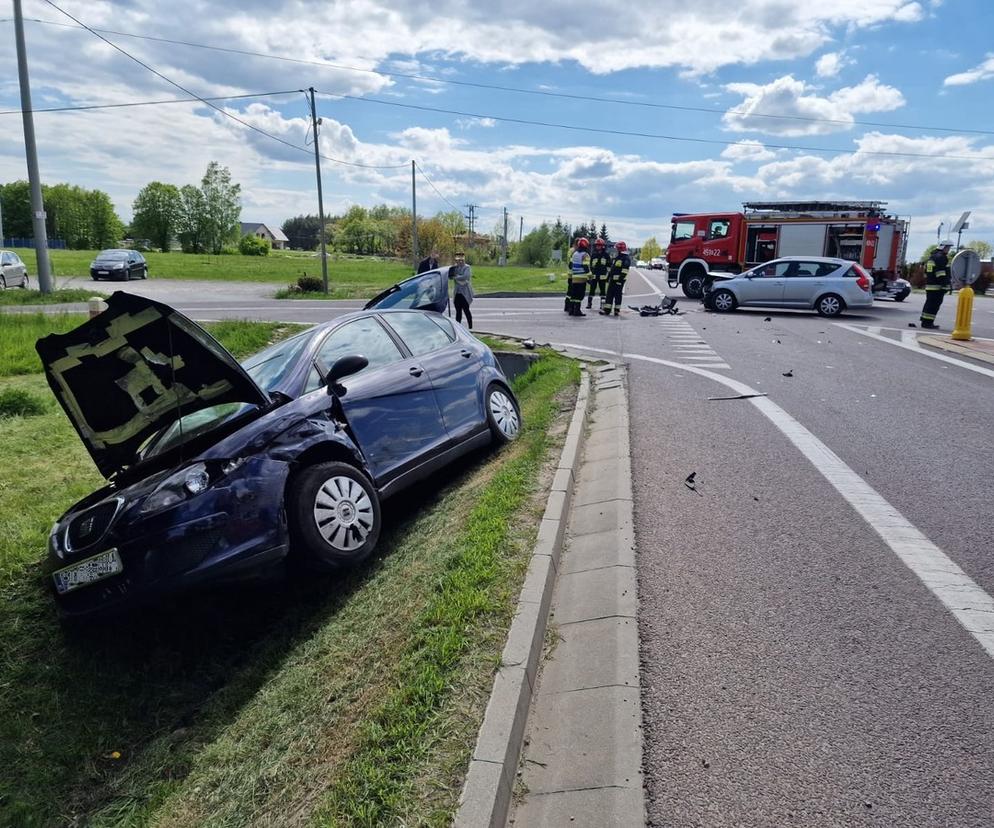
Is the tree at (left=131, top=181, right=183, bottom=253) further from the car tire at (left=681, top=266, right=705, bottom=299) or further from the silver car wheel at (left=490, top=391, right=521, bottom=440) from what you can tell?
the silver car wheel at (left=490, top=391, right=521, bottom=440)

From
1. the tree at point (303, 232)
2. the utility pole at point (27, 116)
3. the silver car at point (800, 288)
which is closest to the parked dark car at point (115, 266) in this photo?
the utility pole at point (27, 116)

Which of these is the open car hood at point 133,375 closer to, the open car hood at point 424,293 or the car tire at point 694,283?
the open car hood at point 424,293

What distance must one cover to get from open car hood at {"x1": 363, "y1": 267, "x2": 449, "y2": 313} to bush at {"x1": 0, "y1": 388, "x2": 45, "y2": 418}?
4.03 metres

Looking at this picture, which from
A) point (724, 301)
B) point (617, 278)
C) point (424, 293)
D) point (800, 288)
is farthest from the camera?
point (724, 301)

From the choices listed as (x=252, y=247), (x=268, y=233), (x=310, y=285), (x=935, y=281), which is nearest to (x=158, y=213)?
(x=252, y=247)

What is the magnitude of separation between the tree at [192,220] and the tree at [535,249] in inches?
1785

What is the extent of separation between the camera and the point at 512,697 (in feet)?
9.89

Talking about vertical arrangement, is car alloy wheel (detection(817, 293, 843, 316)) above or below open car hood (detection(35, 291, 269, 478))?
below

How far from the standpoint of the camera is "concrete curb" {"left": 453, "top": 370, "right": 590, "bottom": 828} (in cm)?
249

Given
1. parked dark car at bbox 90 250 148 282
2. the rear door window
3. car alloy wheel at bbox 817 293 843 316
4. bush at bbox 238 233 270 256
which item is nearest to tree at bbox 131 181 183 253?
bush at bbox 238 233 270 256

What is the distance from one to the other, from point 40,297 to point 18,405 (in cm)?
1778

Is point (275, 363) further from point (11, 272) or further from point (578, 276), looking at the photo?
point (11, 272)

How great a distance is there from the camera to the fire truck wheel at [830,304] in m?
19.8

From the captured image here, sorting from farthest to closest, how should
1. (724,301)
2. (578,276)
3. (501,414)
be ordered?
(724,301) → (578,276) → (501,414)
